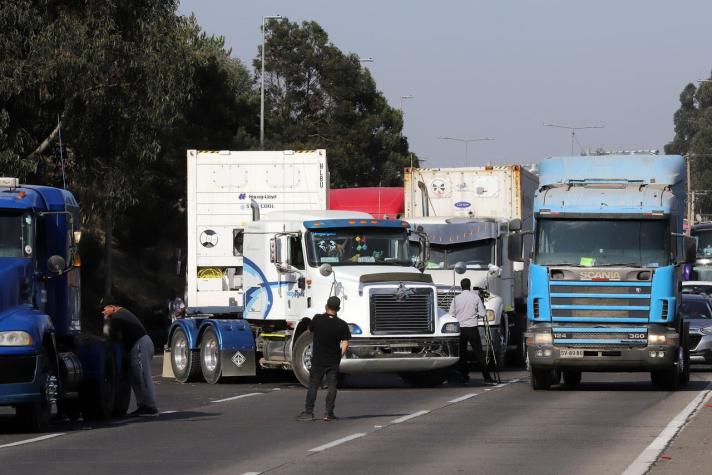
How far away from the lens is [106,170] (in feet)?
131

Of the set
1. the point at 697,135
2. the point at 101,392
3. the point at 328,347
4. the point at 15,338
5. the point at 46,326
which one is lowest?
the point at 101,392

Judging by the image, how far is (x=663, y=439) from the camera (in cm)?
1702

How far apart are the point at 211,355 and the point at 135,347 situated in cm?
751

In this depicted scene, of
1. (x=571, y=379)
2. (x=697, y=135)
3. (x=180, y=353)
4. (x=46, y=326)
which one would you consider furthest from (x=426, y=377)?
(x=697, y=135)

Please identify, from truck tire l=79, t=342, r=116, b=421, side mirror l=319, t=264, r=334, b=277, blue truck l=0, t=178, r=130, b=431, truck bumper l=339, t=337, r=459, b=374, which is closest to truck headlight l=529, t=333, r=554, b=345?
truck bumper l=339, t=337, r=459, b=374

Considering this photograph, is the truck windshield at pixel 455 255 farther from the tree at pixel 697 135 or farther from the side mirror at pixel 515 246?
the tree at pixel 697 135

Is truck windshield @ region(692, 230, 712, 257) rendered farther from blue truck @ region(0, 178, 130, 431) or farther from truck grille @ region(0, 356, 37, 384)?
truck grille @ region(0, 356, 37, 384)

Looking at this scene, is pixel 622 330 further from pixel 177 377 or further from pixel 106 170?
pixel 106 170

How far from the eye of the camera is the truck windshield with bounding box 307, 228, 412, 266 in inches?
1047

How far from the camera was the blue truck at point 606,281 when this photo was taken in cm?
2461

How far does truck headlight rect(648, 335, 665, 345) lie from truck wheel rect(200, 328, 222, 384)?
26.1 ft

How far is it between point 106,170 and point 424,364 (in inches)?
659

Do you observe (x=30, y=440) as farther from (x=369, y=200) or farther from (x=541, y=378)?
(x=369, y=200)

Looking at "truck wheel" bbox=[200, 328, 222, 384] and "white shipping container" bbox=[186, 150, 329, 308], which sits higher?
"white shipping container" bbox=[186, 150, 329, 308]
